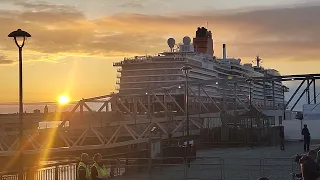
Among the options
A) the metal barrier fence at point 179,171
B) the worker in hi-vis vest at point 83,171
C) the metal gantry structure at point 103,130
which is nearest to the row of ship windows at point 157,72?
the metal gantry structure at point 103,130

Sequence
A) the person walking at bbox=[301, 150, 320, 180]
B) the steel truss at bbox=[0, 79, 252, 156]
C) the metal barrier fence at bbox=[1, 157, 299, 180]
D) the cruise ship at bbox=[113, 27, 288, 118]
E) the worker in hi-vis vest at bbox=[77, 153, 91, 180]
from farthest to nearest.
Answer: the cruise ship at bbox=[113, 27, 288, 118], the steel truss at bbox=[0, 79, 252, 156], the metal barrier fence at bbox=[1, 157, 299, 180], the worker in hi-vis vest at bbox=[77, 153, 91, 180], the person walking at bbox=[301, 150, 320, 180]

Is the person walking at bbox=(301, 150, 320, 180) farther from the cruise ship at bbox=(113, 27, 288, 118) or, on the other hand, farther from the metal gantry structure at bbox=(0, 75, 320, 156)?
the cruise ship at bbox=(113, 27, 288, 118)

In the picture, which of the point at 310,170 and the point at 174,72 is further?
the point at 174,72

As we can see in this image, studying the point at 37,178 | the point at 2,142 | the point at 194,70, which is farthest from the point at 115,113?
the point at 37,178

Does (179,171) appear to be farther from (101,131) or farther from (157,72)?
(157,72)

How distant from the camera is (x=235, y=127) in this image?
47.6 metres

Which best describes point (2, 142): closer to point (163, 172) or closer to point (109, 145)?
point (109, 145)

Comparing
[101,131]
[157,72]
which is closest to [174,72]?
[157,72]

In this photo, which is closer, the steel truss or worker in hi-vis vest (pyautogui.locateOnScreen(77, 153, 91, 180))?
worker in hi-vis vest (pyautogui.locateOnScreen(77, 153, 91, 180))

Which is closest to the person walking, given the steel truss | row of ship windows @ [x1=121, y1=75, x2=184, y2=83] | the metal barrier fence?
the metal barrier fence

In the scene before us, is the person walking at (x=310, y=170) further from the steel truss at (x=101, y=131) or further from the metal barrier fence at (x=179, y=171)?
the steel truss at (x=101, y=131)

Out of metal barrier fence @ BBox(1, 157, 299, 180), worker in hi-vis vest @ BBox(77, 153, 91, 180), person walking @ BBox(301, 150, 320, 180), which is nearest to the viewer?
person walking @ BBox(301, 150, 320, 180)

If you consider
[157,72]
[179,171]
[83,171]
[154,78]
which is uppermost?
[157,72]

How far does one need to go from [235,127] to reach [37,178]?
3196 centimetres
